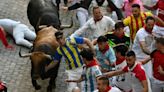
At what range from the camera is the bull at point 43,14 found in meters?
12.4

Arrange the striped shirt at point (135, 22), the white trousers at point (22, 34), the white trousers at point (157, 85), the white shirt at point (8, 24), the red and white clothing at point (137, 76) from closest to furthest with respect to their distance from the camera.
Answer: the red and white clothing at point (137, 76)
the white trousers at point (157, 85)
the striped shirt at point (135, 22)
the white trousers at point (22, 34)
the white shirt at point (8, 24)

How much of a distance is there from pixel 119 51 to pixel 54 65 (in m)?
1.96

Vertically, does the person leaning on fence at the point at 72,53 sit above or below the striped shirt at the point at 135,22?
below

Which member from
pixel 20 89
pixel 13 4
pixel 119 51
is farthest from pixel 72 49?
pixel 13 4

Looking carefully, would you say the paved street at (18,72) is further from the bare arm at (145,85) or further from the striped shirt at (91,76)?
the bare arm at (145,85)

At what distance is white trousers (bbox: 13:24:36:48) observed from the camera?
42.8 feet

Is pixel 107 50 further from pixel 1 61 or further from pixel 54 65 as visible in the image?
pixel 1 61

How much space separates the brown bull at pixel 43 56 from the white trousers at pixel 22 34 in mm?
1498

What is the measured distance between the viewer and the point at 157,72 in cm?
859

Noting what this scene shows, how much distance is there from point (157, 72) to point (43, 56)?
2.95 meters

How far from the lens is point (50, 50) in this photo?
10.8 metres

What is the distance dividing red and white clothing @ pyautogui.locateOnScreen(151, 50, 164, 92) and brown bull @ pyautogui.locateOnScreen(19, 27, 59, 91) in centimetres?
267

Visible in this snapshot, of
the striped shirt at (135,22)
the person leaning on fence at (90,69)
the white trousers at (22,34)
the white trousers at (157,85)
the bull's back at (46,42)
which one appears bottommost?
the white trousers at (22,34)

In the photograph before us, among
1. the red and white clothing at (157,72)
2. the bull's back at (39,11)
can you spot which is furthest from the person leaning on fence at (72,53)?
the bull's back at (39,11)
